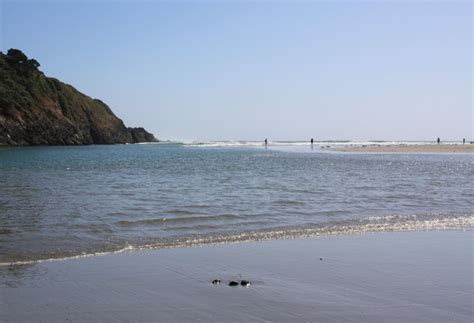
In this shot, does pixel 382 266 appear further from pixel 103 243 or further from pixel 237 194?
pixel 237 194

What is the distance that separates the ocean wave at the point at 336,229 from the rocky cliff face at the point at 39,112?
88524 mm

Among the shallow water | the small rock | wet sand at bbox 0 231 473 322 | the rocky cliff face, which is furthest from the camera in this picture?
the rocky cliff face

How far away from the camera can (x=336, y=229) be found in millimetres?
13781

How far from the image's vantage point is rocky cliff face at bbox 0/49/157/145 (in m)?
95.9

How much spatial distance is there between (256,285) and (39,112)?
11019 cm

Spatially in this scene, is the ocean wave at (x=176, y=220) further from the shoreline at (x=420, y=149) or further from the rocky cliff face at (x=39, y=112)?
the rocky cliff face at (x=39, y=112)

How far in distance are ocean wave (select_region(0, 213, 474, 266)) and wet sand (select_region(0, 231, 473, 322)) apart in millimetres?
693

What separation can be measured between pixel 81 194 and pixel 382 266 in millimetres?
16502

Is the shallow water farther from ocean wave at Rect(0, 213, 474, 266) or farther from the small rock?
the small rock

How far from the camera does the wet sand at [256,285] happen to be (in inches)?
251

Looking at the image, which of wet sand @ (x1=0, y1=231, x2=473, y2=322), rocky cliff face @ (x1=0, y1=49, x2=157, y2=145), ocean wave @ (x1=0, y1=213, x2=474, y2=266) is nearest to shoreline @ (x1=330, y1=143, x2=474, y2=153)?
rocky cliff face @ (x1=0, y1=49, x2=157, y2=145)

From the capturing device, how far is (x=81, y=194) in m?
22.3

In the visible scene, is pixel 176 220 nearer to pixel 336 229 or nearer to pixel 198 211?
pixel 198 211

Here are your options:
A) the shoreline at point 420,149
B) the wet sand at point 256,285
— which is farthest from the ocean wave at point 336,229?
the shoreline at point 420,149
